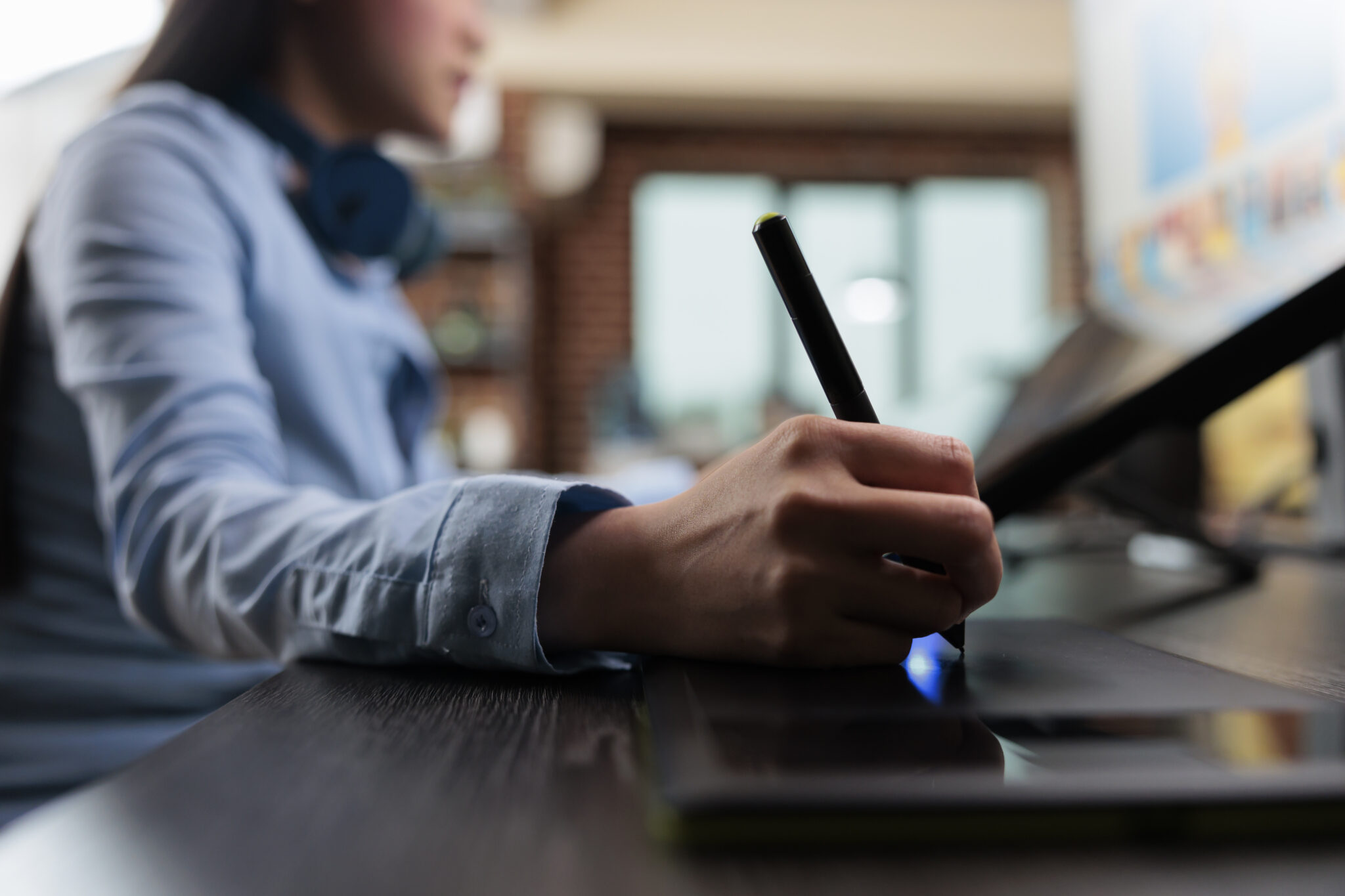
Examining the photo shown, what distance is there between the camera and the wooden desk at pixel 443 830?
15 centimetres

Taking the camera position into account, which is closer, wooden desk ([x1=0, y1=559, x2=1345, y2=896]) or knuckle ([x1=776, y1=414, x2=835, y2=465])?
wooden desk ([x1=0, y1=559, x2=1345, y2=896])

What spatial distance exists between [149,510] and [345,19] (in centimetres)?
61

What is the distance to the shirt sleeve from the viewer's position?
360 mm

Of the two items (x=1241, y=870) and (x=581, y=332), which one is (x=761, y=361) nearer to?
(x=581, y=332)

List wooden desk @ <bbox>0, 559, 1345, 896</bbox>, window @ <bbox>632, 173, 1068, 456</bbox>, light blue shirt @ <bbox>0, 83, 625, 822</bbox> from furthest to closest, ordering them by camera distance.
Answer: window @ <bbox>632, 173, 1068, 456</bbox>
light blue shirt @ <bbox>0, 83, 625, 822</bbox>
wooden desk @ <bbox>0, 559, 1345, 896</bbox>

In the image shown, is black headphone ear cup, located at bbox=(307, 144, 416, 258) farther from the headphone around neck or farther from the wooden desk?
the wooden desk

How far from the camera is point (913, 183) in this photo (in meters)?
4.75

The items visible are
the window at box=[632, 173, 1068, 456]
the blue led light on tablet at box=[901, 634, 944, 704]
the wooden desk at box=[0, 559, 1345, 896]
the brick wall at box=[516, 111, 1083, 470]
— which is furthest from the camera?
the window at box=[632, 173, 1068, 456]

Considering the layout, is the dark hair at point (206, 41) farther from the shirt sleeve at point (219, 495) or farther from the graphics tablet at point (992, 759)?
the graphics tablet at point (992, 759)

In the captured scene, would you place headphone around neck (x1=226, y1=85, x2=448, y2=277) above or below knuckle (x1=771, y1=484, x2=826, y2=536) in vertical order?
above

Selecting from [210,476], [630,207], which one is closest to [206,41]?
[210,476]

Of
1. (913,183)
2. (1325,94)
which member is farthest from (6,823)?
(913,183)

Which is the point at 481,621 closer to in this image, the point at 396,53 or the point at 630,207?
the point at 396,53

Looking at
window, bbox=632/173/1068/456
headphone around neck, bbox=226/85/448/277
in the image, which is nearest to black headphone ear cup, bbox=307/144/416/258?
headphone around neck, bbox=226/85/448/277
